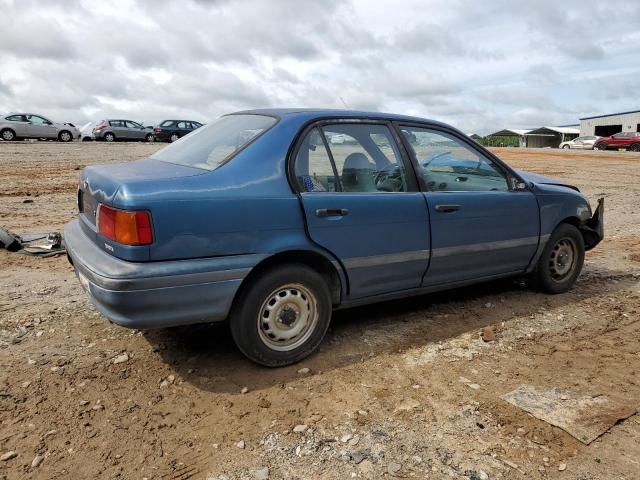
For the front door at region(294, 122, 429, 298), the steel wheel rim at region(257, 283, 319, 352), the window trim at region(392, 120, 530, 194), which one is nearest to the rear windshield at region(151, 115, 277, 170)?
the front door at region(294, 122, 429, 298)

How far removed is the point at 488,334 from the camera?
3.97 m

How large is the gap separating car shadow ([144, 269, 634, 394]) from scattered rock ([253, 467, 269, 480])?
0.74 meters

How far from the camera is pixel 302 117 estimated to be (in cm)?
355

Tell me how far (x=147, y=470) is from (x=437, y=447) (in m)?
A: 1.41

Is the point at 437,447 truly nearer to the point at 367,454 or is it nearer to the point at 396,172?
the point at 367,454

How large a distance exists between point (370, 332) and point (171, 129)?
30.7 metres

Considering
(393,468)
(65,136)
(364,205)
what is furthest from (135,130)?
(393,468)

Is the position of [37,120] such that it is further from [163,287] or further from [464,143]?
[163,287]

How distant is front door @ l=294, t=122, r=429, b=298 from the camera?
3.41 metres

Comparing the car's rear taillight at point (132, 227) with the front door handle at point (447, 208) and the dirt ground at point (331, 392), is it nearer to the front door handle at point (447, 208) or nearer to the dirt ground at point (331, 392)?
the dirt ground at point (331, 392)

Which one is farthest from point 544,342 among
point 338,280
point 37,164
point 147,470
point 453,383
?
point 37,164

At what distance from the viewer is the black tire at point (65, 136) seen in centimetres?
2906

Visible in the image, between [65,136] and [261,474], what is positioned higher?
[65,136]

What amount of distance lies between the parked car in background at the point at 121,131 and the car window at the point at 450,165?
31175 mm
